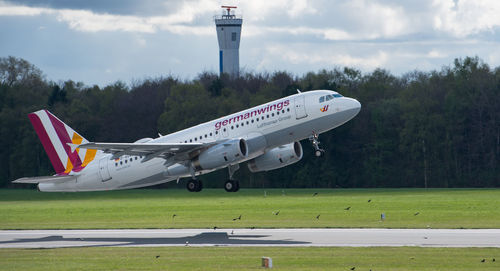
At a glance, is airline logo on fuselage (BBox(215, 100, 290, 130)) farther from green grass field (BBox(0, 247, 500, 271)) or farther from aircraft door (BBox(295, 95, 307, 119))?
green grass field (BBox(0, 247, 500, 271))

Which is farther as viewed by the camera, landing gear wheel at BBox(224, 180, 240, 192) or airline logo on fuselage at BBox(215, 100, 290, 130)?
landing gear wheel at BBox(224, 180, 240, 192)

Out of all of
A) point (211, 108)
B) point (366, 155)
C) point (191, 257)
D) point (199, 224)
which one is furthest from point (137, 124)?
point (191, 257)

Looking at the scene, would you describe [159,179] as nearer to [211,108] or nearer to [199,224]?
[199,224]

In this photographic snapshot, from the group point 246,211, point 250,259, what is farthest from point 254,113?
point 246,211

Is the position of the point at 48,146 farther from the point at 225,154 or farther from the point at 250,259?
the point at 250,259

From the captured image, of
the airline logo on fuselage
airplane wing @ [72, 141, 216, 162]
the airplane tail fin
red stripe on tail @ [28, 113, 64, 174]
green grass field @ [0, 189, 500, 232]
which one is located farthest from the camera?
red stripe on tail @ [28, 113, 64, 174]

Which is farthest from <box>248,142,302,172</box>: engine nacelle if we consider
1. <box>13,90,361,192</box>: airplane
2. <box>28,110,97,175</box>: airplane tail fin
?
<box>28,110,97,175</box>: airplane tail fin

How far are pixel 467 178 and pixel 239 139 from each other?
244 feet

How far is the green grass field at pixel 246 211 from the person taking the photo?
65500mm

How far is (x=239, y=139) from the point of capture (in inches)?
2256

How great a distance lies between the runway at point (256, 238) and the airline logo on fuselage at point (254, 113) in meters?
7.26

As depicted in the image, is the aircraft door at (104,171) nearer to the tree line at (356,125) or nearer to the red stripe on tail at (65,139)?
the red stripe on tail at (65,139)

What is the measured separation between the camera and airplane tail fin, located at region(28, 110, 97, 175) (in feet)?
214

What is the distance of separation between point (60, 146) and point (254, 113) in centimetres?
1611
